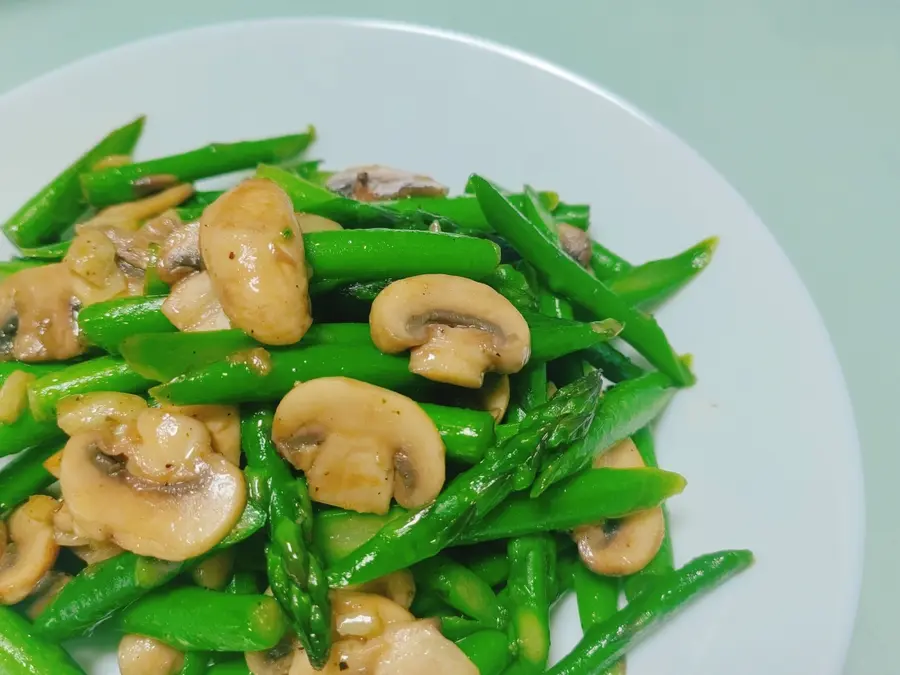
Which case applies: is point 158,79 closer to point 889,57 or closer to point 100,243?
point 100,243

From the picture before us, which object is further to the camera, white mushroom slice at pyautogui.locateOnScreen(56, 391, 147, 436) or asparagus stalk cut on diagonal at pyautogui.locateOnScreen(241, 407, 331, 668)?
white mushroom slice at pyautogui.locateOnScreen(56, 391, 147, 436)

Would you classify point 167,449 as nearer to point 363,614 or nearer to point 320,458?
point 320,458

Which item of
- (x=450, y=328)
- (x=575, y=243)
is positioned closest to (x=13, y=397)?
(x=450, y=328)

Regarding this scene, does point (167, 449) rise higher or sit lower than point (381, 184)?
lower

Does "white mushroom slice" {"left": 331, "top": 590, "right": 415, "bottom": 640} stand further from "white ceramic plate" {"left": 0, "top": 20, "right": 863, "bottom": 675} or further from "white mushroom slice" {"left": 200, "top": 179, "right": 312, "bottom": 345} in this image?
"white mushroom slice" {"left": 200, "top": 179, "right": 312, "bottom": 345}

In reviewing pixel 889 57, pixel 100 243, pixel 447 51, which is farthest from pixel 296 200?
pixel 889 57

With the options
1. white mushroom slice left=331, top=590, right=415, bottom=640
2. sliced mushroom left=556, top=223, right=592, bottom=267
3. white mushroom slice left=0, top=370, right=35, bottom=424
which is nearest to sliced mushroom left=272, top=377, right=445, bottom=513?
white mushroom slice left=331, top=590, right=415, bottom=640

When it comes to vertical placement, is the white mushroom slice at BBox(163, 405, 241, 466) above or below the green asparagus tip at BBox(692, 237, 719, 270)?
below
